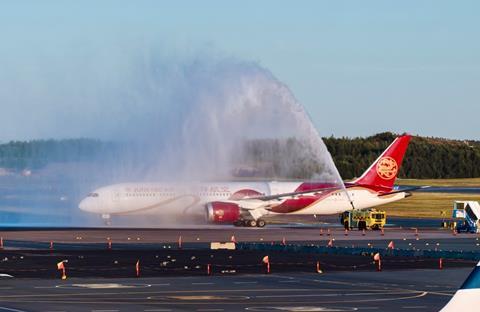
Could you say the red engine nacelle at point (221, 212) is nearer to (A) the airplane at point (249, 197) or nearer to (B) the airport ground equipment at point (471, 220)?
(A) the airplane at point (249, 197)

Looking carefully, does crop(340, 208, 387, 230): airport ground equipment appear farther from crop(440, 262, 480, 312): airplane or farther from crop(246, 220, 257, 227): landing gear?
crop(440, 262, 480, 312): airplane

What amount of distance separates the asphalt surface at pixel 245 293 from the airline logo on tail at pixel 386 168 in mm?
58096

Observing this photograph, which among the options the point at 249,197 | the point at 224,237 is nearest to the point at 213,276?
the point at 224,237

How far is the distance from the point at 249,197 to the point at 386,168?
557 inches

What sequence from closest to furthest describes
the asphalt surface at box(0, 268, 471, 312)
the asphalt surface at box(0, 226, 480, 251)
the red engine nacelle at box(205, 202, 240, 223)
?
the asphalt surface at box(0, 268, 471, 312) < the asphalt surface at box(0, 226, 480, 251) < the red engine nacelle at box(205, 202, 240, 223)

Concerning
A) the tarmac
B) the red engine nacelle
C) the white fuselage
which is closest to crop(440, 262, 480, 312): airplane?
the tarmac

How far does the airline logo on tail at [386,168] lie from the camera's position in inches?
4439

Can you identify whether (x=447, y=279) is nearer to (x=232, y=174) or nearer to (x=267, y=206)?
(x=267, y=206)

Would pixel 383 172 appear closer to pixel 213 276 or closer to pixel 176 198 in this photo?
pixel 176 198

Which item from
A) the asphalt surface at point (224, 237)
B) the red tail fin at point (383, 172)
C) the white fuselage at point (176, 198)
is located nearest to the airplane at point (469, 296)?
the asphalt surface at point (224, 237)

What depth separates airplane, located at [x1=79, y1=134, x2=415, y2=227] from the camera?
10675 centimetres

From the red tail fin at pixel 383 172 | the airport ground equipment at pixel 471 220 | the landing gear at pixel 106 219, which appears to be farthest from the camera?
the red tail fin at pixel 383 172

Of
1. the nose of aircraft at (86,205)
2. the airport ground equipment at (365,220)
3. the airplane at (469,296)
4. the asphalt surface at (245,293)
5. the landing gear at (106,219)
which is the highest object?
the nose of aircraft at (86,205)

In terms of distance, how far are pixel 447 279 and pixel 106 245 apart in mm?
31780
